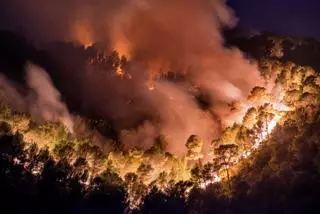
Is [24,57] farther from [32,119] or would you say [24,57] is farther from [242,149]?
[242,149]

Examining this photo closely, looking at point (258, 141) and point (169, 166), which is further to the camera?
point (169, 166)

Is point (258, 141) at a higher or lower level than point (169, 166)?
higher

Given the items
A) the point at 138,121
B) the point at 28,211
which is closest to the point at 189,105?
the point at 138,121

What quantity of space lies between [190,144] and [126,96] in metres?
28.3

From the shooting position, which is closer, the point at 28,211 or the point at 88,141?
the point at 28,211

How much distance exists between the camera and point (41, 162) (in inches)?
2579

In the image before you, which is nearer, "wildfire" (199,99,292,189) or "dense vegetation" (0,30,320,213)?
"dense vegetation" (0,30,320,213)

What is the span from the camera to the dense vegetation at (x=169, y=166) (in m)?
57.8

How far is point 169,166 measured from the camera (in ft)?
224

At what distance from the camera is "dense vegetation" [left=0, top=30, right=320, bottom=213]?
57.8 m

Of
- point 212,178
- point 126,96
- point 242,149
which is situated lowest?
point 212,178

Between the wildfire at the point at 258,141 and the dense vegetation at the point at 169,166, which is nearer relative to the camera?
the dense vegetation at the point at 169,166

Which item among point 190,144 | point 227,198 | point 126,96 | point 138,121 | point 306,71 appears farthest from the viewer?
point 126,96

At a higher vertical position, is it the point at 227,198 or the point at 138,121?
the point at 138,121
